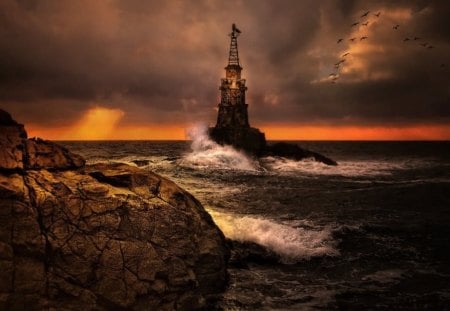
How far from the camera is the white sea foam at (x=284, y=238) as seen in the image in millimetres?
10641

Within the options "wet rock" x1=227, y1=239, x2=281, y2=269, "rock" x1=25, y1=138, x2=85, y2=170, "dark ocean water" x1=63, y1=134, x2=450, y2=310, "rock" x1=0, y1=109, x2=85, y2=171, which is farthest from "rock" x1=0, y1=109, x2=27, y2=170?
"wet rock" x1=227, y1=239, x2=281, y2=269

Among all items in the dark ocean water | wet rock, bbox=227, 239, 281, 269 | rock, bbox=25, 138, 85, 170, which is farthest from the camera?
wet rock, bbox=227, 239, 281, 269

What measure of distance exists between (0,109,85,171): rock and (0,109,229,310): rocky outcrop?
0.8 inches

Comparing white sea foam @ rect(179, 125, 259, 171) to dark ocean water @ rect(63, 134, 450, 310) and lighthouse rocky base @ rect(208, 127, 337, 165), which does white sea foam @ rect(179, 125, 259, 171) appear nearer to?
lighthouse rocky base @ rect(208, 127, 337, 165)

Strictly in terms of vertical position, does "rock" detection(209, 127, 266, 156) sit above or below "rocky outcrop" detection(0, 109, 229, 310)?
above

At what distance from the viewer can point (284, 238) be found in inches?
449

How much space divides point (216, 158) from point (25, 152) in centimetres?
4334

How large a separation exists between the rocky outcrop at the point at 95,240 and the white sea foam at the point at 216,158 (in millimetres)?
36464

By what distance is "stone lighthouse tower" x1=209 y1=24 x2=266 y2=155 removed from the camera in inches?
2166

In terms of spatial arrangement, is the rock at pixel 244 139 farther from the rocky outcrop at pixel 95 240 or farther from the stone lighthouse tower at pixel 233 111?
the rocky outcrop at pixel 95 240

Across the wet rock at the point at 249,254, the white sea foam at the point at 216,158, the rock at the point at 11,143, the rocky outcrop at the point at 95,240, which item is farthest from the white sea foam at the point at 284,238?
the white sea foam at the point at 216,158

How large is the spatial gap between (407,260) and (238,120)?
47677mm

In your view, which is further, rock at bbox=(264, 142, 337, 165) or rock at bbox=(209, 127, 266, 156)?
rock at bbox=(209, 127, 266, 156)

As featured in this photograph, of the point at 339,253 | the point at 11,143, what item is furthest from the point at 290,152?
the point at 11,143
